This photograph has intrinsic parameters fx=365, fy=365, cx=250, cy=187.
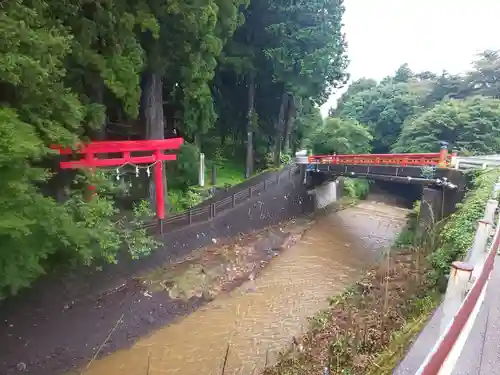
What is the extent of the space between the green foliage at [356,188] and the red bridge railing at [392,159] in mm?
5942

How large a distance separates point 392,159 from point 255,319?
10611 millimetres

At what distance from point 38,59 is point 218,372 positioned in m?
7.02

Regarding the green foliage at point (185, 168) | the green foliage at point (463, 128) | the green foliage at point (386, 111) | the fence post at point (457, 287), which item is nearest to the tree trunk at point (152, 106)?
the green foliage at point (185, 168)

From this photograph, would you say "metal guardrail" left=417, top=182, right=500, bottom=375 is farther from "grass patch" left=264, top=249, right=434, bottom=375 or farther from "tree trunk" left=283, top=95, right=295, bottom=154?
"tree trunk" left=283, top=95, right=295, bottom=154

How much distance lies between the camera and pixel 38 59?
6.19m

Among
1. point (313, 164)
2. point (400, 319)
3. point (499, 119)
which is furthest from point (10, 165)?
point (499, 119)

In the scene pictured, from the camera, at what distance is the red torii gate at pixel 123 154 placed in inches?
356

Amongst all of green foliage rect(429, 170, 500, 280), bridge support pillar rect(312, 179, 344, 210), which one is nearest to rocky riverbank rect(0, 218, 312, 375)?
green foliage rect(429, 170, 500, 280)

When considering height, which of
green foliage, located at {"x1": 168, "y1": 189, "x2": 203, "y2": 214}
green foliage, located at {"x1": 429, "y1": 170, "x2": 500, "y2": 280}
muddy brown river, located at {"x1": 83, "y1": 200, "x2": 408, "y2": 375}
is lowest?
muddy brown river, located at {"x1": 83, "y1": 200, "x2": 408, "y2": 375}

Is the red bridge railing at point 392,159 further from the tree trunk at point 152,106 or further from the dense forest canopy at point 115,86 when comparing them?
the tree trunk at point 152,106

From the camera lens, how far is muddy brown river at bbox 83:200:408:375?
319 inches

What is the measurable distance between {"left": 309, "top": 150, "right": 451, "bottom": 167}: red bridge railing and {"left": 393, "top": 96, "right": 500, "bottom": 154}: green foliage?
5.14 m

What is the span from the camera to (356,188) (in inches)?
1035

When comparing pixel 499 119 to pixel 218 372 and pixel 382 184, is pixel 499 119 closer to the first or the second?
pixel 382 184
